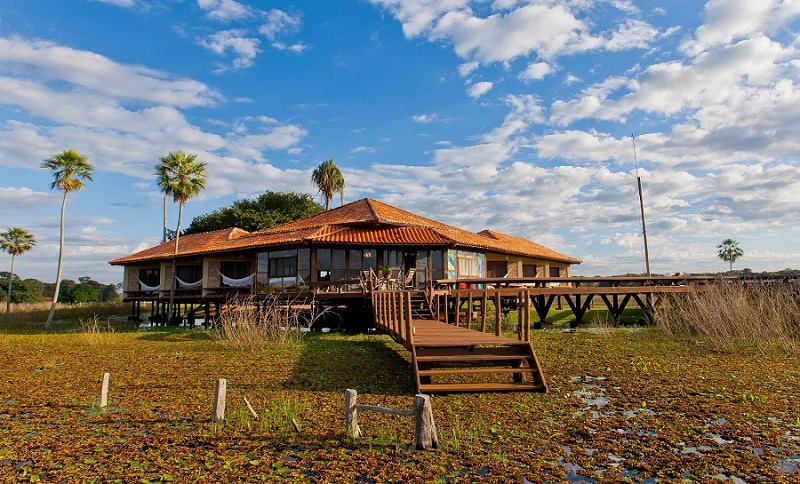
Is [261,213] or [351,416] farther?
[261,213]

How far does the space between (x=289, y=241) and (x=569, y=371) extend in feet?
45.5

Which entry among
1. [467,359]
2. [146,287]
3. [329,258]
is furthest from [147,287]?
[467,359]

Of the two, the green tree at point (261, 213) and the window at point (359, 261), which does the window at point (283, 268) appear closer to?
the window at point (359, 261)

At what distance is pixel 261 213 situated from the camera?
42.7 meters

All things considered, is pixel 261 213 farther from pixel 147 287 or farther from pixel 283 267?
pixel 283 267

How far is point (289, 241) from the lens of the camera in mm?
21297

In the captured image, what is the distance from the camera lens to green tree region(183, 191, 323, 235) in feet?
137

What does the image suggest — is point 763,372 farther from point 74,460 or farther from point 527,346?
point 74,460

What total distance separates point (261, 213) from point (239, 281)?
1884cm

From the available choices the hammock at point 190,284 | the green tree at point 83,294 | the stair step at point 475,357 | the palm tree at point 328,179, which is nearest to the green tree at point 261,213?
the palm tree at point 328,179

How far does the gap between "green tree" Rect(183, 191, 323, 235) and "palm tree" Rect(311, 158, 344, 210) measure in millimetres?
5200

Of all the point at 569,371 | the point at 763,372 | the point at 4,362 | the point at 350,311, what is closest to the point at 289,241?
the point at 350,311

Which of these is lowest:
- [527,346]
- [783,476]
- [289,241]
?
[783,476]

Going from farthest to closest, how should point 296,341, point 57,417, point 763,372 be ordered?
point 296,341, point 763,372, point 57,417
